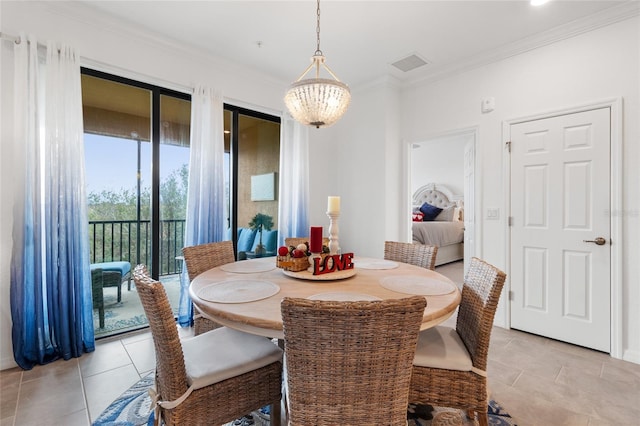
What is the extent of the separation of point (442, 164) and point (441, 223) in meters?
2.14

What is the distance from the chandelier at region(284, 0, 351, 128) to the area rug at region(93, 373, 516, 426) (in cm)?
180

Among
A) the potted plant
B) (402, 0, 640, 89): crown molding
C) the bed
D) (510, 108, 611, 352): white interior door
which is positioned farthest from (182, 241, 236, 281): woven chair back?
the bed

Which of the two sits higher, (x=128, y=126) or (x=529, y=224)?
(x=128, y=126)

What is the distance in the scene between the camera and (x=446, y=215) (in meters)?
6.73

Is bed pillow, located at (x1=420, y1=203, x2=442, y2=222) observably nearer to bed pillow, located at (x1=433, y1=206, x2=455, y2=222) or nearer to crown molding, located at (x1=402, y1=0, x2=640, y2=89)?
bed pillow, located at (x1=433, y1=206, x2=455, y2=222)

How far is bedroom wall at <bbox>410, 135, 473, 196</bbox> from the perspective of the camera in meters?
7.00

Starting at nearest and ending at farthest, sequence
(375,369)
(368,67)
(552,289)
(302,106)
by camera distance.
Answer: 1. (375,369)
2. (302,106)
3. (552,289)
4. (368,67)

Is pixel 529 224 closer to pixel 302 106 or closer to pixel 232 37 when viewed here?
pixel 302 106

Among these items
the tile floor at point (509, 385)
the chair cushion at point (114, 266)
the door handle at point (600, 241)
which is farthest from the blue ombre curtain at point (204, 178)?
the door handle at point (600, 241)

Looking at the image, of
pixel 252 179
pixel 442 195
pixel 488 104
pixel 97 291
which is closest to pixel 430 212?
pixel 442 195

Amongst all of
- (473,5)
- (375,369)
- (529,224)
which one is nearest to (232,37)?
(473,5)

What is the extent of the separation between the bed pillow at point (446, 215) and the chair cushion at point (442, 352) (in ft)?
18.2

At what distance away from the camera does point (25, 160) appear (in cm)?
212

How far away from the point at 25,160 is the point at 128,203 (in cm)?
80
